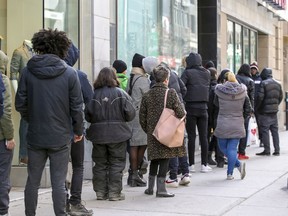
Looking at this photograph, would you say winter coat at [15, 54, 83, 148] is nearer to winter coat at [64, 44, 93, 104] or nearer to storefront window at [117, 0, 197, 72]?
winter coat at [64, 44, 93, 104]

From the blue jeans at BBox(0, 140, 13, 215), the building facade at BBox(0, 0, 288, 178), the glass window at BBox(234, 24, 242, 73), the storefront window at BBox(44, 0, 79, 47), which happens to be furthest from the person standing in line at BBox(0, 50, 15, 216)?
the glass window at BBox(234, 24, 242, 73)

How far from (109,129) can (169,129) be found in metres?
0.79

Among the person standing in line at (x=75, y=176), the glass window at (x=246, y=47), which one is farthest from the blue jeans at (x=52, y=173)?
the glass window at (x=246, y=47)

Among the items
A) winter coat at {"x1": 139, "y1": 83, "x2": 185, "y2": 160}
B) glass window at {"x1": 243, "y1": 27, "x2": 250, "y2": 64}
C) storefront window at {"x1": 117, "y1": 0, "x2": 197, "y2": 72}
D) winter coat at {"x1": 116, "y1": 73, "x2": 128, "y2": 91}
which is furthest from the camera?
glass window at {"x1": 243, "y1": 27, "x2": 250, "y2": 64}

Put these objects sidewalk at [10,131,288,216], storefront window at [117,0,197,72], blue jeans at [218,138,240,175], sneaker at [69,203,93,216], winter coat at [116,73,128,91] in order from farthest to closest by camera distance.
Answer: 1. storefront window at [117,0,197,72]
2. blue jeans at [218,138,240,175]
3. winter coat at [116,73,128,91]
4. sidewalk at [10,131,288,216]
5. sneaker at [69,203,93,216]

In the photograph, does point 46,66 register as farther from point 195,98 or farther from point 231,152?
point 195,98

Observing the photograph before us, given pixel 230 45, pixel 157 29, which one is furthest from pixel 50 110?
pixel 230 45

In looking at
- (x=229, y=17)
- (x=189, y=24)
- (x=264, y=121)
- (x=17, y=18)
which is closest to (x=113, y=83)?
(x=17, y=18)

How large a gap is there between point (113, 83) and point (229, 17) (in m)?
11.3

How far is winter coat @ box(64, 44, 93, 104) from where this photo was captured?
6.93 m

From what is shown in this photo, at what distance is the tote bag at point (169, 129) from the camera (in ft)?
25.9

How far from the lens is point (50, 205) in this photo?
7594mm

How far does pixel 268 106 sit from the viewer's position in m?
13.4

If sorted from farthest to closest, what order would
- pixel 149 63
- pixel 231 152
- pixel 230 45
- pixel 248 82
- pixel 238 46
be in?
1. pixel 238 46
2. pixel 230 45
3. pixel 248 82
4. pixel 231 152
5. pixel 149 63
